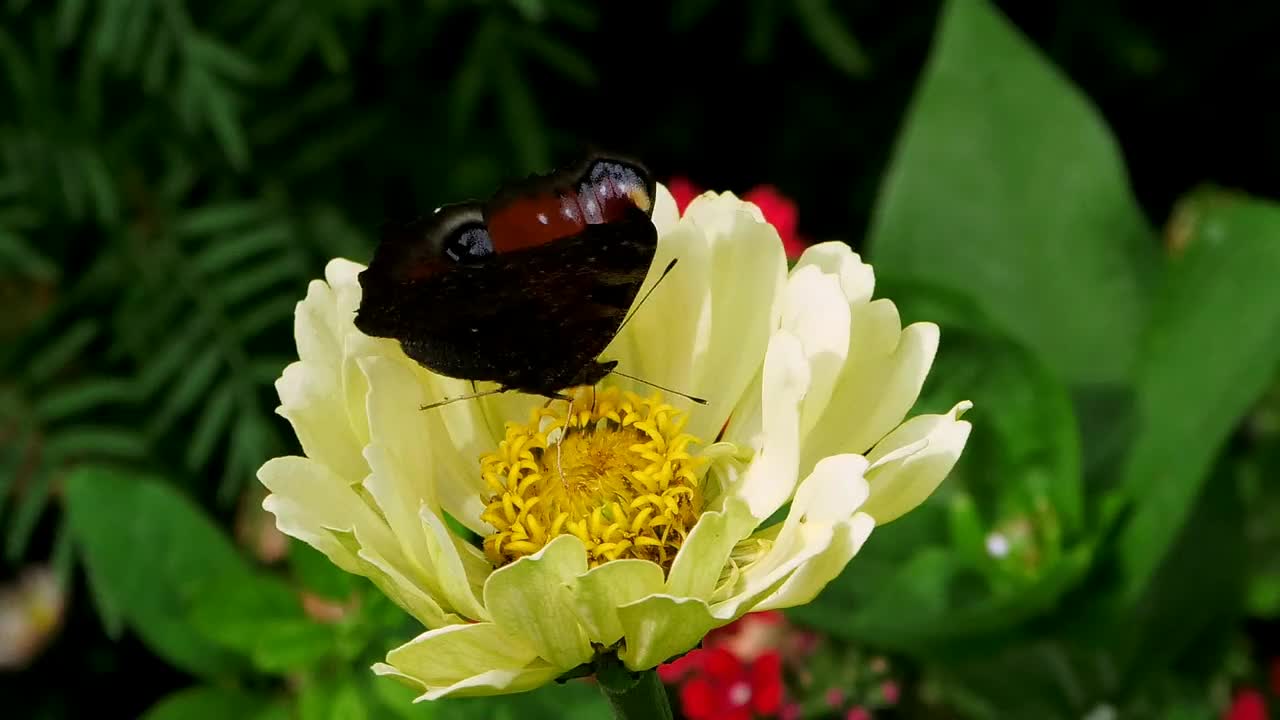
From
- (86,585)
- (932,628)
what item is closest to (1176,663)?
(932,628)

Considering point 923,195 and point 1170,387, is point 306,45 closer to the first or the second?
point 923,195

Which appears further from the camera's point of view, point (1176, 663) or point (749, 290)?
point (1176, 663)

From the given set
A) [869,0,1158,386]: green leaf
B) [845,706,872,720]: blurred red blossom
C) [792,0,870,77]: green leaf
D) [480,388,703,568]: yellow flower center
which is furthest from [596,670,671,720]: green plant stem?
[792,0,870,77]: green leaf

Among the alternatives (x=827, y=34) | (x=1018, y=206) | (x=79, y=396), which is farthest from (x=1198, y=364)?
(x=79, y=396)

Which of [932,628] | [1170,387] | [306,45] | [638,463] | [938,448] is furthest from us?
[306,45]

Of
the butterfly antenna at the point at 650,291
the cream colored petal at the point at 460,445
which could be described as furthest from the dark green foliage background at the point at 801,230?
the butterfly antenna at the point at 650,291

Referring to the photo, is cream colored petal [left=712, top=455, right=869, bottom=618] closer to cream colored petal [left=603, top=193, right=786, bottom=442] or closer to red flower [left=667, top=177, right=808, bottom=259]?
cream colored petal [left=603, top=193, right=786, bottom=442]

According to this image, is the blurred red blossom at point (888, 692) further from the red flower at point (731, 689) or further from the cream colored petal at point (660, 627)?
the cream colored petal at point (660, 627)
